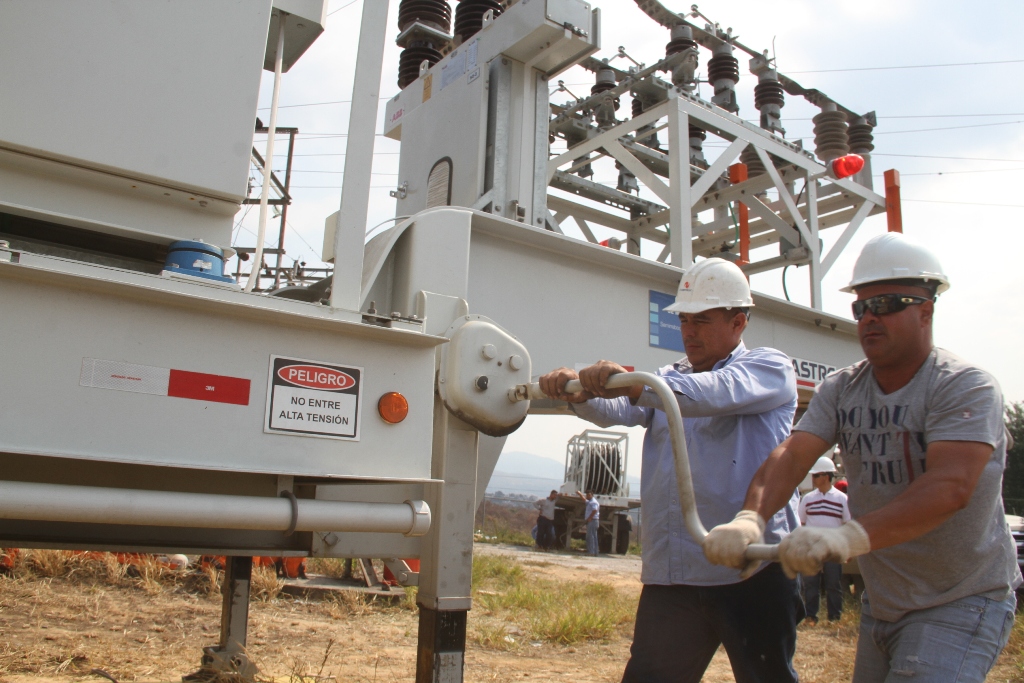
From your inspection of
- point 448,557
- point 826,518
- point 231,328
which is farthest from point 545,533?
point 231,328

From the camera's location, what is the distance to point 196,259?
218 centimetres

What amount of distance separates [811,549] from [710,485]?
965 mm

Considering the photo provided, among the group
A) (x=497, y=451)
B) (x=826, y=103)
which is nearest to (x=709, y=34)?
(x=826, y=103)

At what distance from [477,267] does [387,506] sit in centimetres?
103

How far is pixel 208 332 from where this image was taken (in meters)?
2.01

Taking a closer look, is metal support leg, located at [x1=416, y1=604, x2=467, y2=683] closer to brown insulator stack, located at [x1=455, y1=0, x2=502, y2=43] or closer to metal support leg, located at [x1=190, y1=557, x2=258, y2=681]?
metal support leg, located at [x1=190, y1=557, x2=258, y2=681]

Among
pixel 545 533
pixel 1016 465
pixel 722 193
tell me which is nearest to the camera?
pixel 722 193

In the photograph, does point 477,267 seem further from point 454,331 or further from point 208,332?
point 208,332

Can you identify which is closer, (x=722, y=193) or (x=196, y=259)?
(x=196, y=259)

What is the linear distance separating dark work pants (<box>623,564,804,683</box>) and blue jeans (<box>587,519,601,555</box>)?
1536 centimetres

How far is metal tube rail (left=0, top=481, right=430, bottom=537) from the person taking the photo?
1.75 m

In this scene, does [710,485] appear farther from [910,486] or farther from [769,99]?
[769,99]

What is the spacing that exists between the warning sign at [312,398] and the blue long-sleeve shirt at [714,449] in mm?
815

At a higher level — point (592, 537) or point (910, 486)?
point (910, 486)
